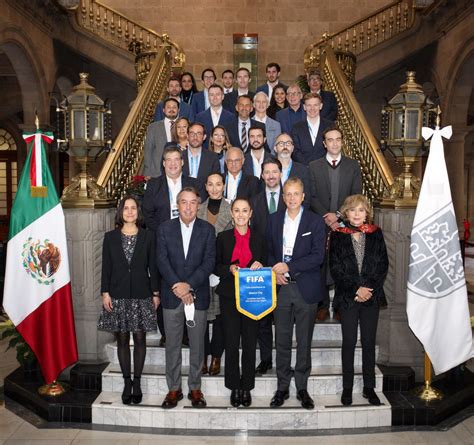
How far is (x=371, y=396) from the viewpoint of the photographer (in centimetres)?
535

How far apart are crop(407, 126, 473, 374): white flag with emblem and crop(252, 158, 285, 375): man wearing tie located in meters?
1.32

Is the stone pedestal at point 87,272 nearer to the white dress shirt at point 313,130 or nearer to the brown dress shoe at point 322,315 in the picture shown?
the brown dress shoe at point 322,315

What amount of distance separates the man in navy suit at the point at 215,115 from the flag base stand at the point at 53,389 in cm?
347

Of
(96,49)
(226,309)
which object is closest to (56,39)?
(96,49)

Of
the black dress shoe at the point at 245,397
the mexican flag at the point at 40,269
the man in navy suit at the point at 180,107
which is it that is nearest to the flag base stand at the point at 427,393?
the black dress shoe at the point at 245,397

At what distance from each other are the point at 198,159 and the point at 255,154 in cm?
61

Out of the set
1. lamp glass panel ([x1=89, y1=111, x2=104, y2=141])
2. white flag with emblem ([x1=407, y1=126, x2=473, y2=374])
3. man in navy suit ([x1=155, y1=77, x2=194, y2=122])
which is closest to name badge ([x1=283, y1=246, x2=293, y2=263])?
white flag with emblem ([x1=407, y1=126, x2=473, y2=374])

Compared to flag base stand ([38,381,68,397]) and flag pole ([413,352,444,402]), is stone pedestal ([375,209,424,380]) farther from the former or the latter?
flag base stand ([38,381,68,397])

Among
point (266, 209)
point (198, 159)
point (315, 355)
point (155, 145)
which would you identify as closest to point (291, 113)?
point (155, 145)

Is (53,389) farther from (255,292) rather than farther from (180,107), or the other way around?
(180,107)

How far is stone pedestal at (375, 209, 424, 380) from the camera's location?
19.6 ft

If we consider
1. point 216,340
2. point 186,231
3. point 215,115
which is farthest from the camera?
point 215,115

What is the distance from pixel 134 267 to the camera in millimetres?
5125

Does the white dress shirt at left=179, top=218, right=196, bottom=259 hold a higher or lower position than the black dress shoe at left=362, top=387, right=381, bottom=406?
higher
